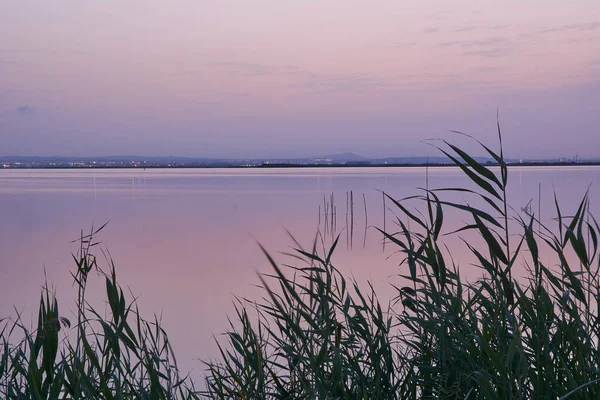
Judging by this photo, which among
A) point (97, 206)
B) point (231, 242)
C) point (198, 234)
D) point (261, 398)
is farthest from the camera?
point (97, 206)

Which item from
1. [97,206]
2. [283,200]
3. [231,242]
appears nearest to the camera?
[231,242]

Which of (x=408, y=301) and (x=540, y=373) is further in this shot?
(x=408, y=301)

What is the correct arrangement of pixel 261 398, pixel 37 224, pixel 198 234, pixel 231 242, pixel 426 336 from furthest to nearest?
pixel 37 224 → pixel 198 234 → pixel 231 242 → pixel 426 336 → pixel 261 398

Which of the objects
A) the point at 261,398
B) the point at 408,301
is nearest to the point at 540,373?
the point at 408,301

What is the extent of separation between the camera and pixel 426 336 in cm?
360

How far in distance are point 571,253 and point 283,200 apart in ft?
74.5

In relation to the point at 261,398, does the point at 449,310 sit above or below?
above

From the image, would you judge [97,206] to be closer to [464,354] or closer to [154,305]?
[154,305]

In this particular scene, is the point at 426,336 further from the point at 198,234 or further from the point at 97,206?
the point at 97,206

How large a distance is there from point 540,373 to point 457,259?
1097 cm

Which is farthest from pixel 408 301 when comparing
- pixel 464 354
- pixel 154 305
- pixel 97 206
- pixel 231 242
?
pixel 97 206

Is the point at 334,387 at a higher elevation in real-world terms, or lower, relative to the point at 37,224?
higher

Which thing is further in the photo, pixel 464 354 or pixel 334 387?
pixel 464 354

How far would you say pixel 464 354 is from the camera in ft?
9.89
